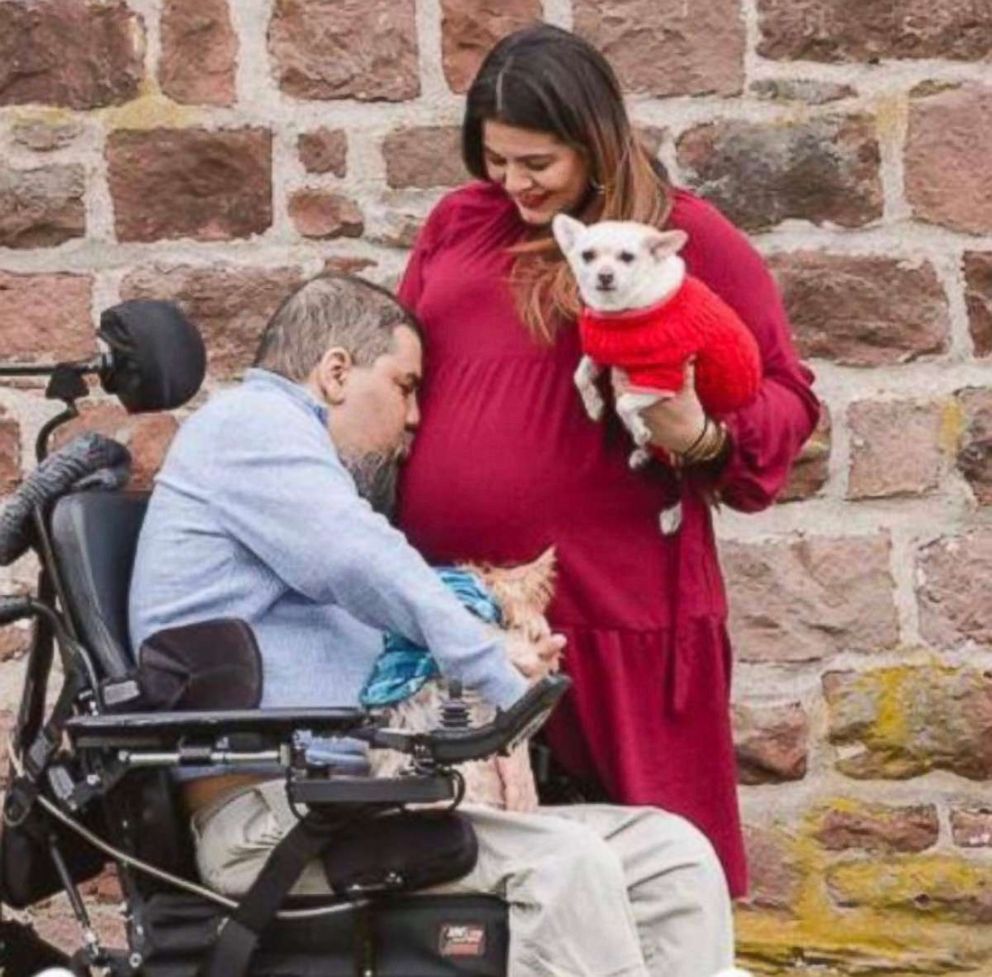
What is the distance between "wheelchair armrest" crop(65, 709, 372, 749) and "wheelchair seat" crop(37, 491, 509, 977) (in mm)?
136

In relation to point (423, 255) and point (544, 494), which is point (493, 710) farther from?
point (423, 255)

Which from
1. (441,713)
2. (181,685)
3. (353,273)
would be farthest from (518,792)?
(353,273)

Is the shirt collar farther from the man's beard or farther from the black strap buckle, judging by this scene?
the black strap buckle

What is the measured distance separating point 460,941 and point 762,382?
→ 3.07 feet

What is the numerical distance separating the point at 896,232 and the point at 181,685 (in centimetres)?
194

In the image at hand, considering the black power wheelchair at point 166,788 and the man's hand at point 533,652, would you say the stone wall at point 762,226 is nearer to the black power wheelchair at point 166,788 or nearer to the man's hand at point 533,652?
the black power wheelchair at point 166,788

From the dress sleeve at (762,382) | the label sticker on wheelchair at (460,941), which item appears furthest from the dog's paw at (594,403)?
the label sticker on wheelchair at (460,941)

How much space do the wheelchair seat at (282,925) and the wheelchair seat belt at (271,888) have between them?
45 millimetres

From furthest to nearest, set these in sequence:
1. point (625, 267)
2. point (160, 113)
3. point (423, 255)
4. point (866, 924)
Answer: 1. point (866, 924)
2. point (160, 113)
3. point (423, 255)
4. point (625, 267)

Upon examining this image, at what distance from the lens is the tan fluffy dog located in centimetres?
443

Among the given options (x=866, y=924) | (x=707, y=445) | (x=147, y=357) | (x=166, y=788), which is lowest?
(x=866, y=924)

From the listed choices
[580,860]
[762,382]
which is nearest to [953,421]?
[762,382]

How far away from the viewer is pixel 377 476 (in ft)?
15.1

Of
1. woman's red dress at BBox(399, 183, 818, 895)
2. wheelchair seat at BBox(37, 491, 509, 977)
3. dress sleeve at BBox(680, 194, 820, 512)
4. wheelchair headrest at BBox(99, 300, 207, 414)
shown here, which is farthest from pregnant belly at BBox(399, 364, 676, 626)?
wheelchair seat at BBox(37, 491, 509, 977)
